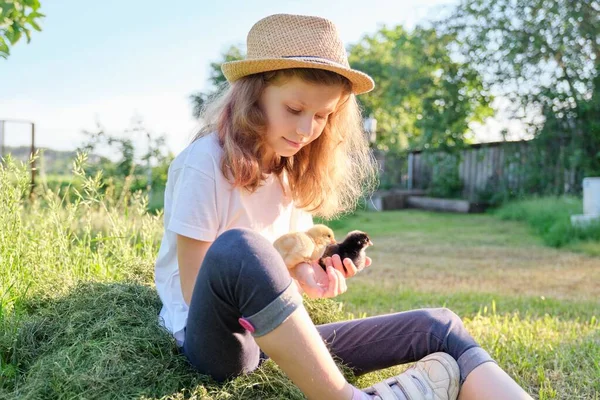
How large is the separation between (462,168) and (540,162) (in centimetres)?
250

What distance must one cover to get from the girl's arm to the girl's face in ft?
1.52

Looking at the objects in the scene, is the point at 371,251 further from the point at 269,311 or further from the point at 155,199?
the point at 269,311

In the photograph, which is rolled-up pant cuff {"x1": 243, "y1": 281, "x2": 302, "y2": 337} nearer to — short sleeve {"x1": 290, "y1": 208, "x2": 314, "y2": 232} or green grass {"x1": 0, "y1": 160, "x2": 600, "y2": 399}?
green grass {"x1": 0, "y1": 160, "x2": 600, "y2": 399}

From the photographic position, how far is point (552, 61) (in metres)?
12.0

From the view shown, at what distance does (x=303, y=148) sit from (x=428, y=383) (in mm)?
1056

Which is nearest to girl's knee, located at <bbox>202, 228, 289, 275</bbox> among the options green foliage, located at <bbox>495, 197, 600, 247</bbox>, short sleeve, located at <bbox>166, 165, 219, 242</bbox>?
short sleeve, located at <bbox>166, 165, 219, 242</bbox>

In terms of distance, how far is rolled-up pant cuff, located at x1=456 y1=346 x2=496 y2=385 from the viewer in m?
1.94

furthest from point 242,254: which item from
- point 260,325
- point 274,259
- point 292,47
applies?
point 292,47

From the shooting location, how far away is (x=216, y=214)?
6.59 feet

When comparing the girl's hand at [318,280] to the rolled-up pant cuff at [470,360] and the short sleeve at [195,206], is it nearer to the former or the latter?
the short sleeve at [195,206]

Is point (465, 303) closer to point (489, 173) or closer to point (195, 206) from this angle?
point (195, 206)

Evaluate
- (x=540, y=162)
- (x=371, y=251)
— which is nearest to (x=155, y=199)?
(x=371, y=251)

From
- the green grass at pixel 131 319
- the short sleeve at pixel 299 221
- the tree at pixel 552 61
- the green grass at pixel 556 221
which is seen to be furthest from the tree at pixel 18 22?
the tree at pixel 552 61

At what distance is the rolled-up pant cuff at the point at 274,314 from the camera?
164 cm
